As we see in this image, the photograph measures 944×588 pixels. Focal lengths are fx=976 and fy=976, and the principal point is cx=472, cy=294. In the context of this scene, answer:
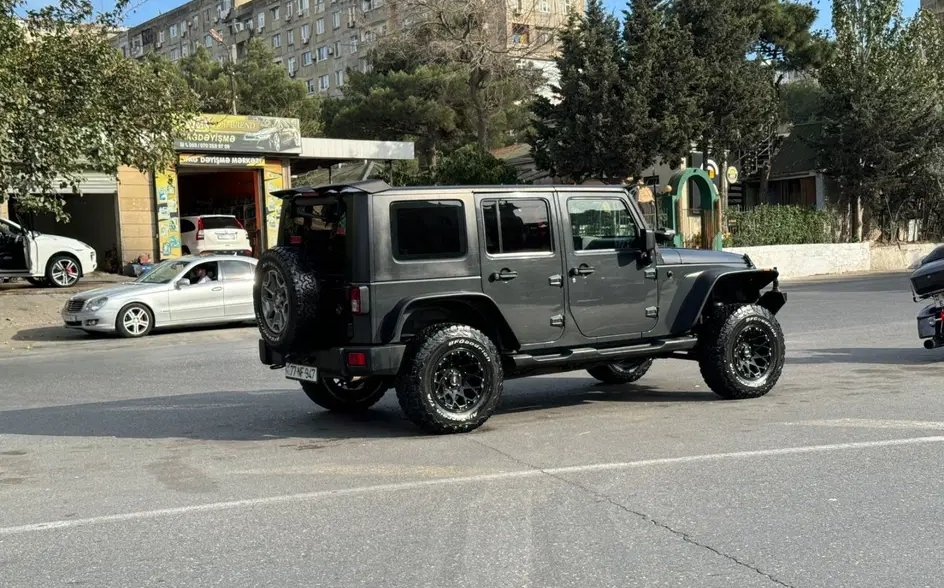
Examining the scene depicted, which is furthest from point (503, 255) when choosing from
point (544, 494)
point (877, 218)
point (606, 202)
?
point (877, 218)

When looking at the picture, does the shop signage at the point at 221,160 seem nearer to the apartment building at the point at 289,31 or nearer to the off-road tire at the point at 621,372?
the off-road tire at the point at 621,372

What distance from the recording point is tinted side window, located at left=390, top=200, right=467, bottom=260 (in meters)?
7.46

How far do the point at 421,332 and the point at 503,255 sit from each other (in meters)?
0.93

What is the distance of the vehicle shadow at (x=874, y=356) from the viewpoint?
36.9 feet

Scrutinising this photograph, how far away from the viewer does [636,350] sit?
8383 millimetres

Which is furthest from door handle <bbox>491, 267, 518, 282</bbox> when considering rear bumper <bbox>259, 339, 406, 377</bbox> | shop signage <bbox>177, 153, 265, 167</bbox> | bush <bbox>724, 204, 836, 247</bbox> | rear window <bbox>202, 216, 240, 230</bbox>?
bush <bbox>724, 204, 836, 247</bbox>

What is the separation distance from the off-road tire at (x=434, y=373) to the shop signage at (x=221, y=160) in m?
22.8

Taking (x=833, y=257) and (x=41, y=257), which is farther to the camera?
(x=833, y=257)

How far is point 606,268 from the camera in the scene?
827cm

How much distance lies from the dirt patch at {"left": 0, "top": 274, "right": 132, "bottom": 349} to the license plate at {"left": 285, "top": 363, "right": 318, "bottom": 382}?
10.7 meters

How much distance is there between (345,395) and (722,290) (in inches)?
143

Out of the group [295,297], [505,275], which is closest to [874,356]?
[505,275]

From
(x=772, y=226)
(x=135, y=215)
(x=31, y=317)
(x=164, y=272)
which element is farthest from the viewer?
(x=772, y=226)

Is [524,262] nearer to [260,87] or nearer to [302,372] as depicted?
[302,372]
